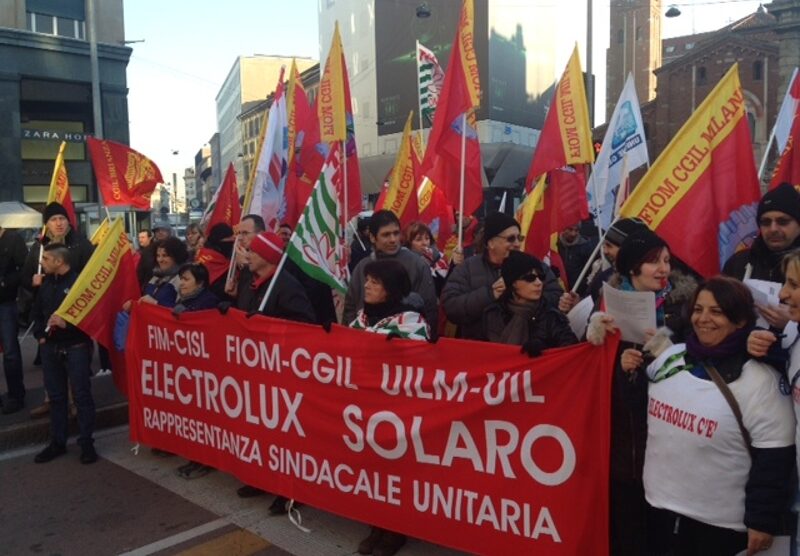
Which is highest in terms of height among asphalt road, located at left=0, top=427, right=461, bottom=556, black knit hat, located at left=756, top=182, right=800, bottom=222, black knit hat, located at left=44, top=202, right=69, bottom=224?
black knit hat, located at left=44, top=202, right=69, bottom=224

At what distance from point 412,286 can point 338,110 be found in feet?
7.55

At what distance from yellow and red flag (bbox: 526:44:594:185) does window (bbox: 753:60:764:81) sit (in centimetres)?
4408

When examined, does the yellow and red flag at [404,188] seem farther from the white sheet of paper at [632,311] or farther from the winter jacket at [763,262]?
the white sheet of paper at [632,311]

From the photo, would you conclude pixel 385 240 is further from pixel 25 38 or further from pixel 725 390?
pixel 25 38

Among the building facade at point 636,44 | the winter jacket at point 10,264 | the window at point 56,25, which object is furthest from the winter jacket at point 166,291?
the building facade at point 636,44

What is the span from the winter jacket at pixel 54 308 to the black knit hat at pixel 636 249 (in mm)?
4149

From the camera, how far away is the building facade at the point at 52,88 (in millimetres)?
22219

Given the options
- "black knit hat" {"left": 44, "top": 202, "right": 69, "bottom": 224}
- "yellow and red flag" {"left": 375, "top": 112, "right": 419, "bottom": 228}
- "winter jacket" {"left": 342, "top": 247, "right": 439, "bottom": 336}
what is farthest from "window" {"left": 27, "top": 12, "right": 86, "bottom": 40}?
"winter jacket" {"left": 342, "top": 247, "right": 439, "bottom": 336}

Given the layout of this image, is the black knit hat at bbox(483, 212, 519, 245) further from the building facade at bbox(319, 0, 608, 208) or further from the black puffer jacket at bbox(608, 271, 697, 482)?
the building facade at bbox(319, 0, 608, 208)

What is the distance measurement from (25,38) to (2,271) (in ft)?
62.2

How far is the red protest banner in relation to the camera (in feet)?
10.9

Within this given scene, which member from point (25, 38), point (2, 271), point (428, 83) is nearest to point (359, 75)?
point (25, 38)

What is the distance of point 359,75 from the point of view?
5250cm

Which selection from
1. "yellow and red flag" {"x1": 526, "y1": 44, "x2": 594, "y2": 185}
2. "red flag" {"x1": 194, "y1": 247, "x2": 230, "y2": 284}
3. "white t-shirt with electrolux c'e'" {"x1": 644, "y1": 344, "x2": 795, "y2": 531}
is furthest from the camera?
"red flag" {"x1": 194, "y1": 247, "x2": 230, "y2": 284}
